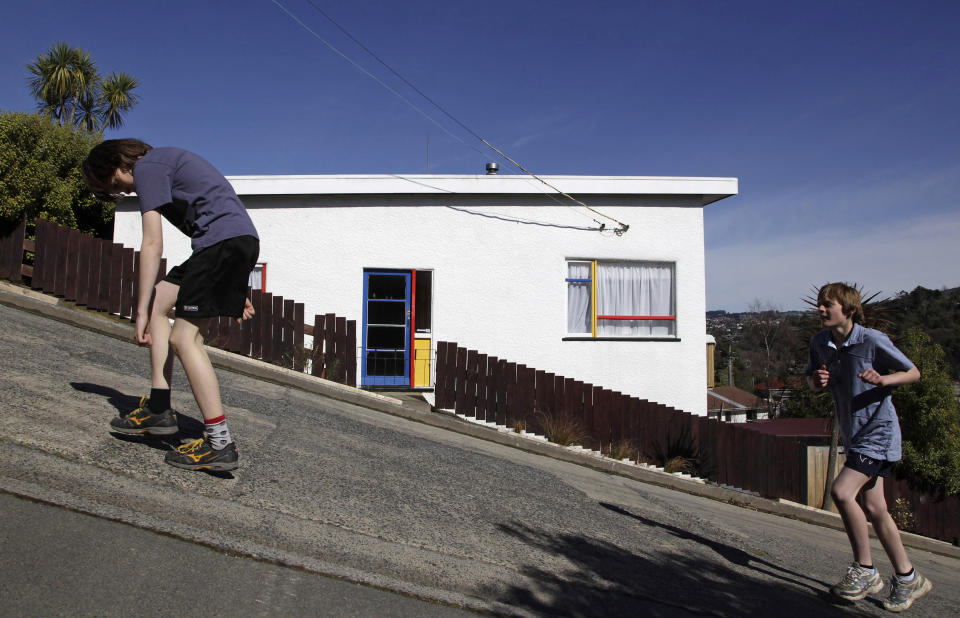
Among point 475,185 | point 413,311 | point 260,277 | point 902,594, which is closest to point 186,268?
point 902,594

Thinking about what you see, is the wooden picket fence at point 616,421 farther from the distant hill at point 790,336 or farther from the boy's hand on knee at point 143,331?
the distant hill at point 790,336

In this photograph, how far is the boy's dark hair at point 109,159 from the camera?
3.27m

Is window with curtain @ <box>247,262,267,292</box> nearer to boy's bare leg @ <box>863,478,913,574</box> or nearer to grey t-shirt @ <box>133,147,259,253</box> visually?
grey t-shirt @ <box>133,147,259,253</box>

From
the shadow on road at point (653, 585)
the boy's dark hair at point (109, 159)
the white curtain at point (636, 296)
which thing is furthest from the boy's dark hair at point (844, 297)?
the white curtain at point (636, 296)

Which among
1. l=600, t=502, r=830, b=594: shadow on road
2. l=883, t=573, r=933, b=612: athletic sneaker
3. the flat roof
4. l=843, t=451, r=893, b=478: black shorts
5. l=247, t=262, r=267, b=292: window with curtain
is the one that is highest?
the flat roof

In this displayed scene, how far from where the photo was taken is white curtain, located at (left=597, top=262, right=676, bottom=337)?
12.6 meters

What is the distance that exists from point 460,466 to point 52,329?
444 cm

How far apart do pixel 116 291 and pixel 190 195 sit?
644 centimetres

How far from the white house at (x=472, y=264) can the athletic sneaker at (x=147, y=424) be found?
336 inches

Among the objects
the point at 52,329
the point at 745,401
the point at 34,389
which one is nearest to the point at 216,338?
the point at 52,329

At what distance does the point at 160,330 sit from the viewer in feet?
11.1

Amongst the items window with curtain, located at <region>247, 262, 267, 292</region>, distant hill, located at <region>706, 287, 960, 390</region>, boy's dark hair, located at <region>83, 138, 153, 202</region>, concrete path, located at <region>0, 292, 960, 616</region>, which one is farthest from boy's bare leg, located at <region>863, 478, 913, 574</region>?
distant hill, located at <region>706, 287, 960, 390</region>

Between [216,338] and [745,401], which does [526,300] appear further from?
[745,401]

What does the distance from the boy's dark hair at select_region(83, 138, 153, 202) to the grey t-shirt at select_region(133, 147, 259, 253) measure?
0.25ft
